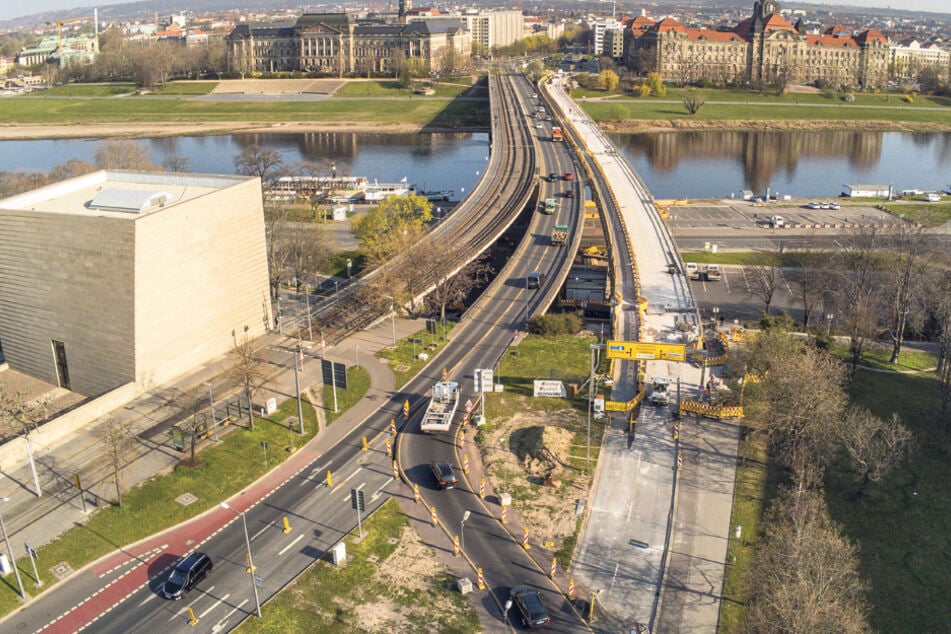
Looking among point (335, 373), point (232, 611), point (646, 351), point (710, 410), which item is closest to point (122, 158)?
point (335, 373)

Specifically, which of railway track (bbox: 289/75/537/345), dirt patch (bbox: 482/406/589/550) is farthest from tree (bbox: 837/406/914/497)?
railway track (bbox: 289/75/537/345)

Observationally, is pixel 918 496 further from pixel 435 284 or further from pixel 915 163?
pixel 915 163

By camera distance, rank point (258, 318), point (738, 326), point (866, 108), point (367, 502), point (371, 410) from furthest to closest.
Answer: point (866, 108), point (738, 326), point (258, 318), point (371, 410), point (367, 502)

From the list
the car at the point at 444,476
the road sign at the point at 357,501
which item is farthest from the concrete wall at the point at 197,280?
the car at the point at 444,476

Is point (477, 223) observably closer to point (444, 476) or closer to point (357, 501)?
point (444, 476)

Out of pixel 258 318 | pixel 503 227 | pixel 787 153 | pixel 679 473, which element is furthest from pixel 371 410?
pixel 787 153
